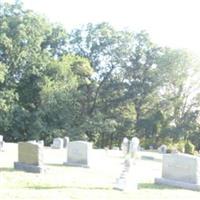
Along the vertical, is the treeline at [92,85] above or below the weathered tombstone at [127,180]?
above

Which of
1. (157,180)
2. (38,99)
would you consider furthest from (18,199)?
(38,99)

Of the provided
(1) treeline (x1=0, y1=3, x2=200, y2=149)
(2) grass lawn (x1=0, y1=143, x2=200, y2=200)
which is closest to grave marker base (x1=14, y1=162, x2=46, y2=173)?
A: (2) grass lawn (x1=0, y1=143, x2=200, y2=200)

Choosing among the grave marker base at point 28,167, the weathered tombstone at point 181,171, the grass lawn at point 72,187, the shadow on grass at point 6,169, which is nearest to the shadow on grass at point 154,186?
the grass lawn at point 72,187

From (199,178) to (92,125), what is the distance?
32.2 m

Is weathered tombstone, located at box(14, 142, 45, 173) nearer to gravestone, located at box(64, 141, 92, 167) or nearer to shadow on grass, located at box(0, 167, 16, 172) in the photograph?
shadow on grass, located at box(0, 167, 16, 172)

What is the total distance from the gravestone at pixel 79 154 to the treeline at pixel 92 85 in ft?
75.6

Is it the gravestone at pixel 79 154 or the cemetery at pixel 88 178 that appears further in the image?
the gravestone at pixel 79 154

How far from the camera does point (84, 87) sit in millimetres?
50812

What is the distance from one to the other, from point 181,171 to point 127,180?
2.70 meters

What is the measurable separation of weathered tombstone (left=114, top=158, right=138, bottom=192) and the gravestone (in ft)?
18.7

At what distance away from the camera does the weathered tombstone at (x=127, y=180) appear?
12.5m

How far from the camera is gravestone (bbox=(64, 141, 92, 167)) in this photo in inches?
734

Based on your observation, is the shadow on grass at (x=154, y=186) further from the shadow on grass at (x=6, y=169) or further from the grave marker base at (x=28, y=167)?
the shadow on grass at (x=6, y=169)

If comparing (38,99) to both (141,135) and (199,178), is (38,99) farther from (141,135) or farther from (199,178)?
(199,178)
